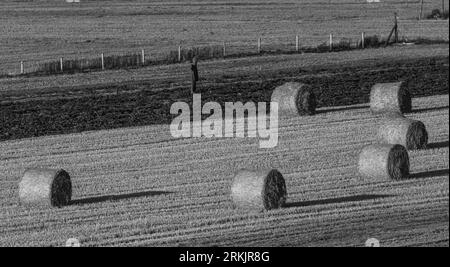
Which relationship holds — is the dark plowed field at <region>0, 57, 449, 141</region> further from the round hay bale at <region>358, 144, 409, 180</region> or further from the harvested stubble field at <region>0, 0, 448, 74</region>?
the harvested stubble field at <region>0, 0, 448, 74</region>

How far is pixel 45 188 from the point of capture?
93.2 ft

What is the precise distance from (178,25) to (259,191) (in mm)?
70975

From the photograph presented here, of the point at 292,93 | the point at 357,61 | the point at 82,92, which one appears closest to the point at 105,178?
the point at 292,93

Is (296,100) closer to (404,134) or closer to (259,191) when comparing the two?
(404,134)

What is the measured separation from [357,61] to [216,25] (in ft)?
113

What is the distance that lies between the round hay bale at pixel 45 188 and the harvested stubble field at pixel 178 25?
130 feet

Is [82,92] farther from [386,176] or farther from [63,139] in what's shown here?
[386,176]

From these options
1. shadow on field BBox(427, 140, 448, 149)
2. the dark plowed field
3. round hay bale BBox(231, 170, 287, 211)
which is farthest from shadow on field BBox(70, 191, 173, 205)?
the dark plowed field

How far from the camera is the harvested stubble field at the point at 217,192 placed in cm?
2491

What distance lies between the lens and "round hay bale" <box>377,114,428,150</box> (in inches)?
1337

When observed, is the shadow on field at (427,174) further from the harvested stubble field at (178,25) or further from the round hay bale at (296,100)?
the harvested stubble field at (178,25)

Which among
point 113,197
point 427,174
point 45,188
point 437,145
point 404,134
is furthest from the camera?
point 437,145

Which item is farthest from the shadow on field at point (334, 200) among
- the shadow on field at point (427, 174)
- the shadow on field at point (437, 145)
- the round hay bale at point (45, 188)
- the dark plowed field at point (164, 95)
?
the dark plowed field at point (164, 95)

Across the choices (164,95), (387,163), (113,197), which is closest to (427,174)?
(387,163)
